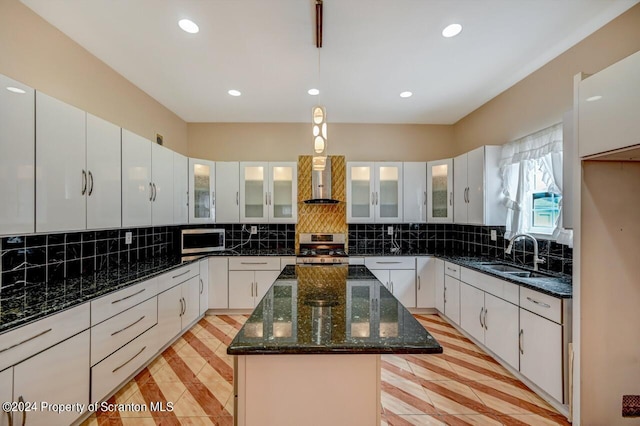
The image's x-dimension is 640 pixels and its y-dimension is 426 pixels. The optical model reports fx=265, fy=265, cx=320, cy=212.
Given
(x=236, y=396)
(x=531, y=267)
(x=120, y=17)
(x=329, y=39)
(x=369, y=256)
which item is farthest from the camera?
(x=369, y=256)

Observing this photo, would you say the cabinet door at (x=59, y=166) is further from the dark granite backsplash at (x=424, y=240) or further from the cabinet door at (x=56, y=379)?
the dark granite backsplash at (x=424, y=240)

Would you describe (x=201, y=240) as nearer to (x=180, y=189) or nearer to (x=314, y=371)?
(x=180, y=189)

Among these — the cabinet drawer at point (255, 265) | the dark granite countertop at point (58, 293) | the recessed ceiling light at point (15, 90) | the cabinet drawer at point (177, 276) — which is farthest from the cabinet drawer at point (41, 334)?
the cabinet drawer at point (255, 265)

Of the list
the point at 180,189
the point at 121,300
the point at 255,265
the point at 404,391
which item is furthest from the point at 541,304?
the point at 180,189

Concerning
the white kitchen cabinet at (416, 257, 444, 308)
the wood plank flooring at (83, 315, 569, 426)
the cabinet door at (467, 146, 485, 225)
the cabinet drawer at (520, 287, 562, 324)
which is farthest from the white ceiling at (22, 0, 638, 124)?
the wood plank flooring at (83, 315, 569, 426)

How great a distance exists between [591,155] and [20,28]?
3.80 m

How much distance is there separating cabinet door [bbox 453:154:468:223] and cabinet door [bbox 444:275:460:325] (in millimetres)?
798

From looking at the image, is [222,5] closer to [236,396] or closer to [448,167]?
[236,396]

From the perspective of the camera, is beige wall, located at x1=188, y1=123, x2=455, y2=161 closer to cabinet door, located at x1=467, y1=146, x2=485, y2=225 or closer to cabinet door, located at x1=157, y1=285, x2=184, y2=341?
cabinet door, located at x1=467, y1=146, x2=485, y2=225

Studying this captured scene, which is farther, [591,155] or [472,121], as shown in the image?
[472,121]

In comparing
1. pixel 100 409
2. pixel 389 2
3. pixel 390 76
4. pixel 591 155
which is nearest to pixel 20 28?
pixel 389 2

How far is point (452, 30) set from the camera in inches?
82.2

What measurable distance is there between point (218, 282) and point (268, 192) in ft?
4.70

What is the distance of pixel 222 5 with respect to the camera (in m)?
1.85
